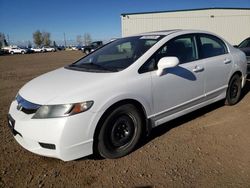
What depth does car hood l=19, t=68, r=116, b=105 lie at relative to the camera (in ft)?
9.92

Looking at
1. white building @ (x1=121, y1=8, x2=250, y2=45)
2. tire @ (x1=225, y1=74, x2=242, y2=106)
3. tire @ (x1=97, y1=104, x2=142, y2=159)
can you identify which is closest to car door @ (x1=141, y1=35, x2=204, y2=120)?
tire @ (x1=97, y1=104, x2=142, y2=159)

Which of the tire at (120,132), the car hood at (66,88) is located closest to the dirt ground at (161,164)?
the tire at (120,132)

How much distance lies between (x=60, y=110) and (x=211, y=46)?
10.4 feet

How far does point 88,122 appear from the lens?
301 cm

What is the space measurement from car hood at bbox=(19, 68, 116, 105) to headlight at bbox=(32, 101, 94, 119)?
0.05 metres

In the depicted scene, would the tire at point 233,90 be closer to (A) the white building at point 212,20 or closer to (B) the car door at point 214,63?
(B) the car door at point 214,63

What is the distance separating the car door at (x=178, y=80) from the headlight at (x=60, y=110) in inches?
44.1

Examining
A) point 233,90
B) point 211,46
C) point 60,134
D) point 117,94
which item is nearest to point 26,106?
point 60,134

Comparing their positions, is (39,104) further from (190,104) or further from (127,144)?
(190,104)

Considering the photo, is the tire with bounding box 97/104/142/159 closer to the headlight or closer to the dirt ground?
the dirt ground


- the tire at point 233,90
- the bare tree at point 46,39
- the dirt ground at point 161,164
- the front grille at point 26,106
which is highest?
the front grille at point 26,106

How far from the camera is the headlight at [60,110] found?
2927mm

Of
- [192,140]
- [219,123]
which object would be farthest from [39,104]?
[219,123]

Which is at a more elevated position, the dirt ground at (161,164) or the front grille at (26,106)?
the front grille at (26,106)
